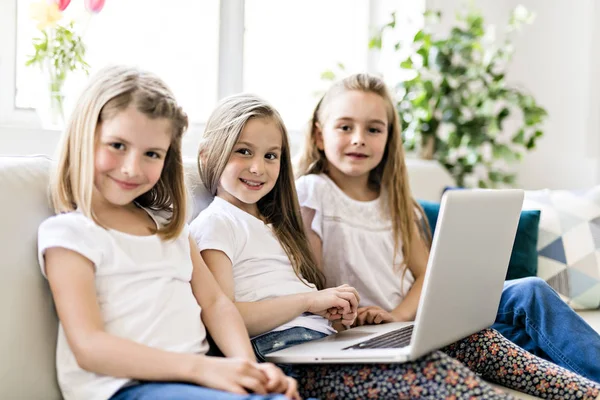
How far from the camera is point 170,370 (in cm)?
117

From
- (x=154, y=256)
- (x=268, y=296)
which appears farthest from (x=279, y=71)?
(x=154, y=256)

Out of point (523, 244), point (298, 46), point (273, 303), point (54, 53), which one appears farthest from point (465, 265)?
point (298, 46)

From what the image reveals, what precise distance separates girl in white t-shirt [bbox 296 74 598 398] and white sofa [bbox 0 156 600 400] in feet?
2.47

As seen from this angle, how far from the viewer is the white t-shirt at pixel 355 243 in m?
1.86

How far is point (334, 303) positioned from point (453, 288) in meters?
0.28

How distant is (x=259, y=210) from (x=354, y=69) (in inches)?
64.1

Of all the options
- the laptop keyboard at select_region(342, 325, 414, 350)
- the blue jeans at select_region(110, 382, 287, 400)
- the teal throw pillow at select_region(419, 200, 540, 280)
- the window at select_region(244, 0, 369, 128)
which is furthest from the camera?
the window at select_region(244, 0, 369, 128)

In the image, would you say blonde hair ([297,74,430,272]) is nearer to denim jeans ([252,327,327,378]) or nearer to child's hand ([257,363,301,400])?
denim jeans ([252,327,327,378])

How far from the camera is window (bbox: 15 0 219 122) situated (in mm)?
2328

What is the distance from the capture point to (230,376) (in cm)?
117

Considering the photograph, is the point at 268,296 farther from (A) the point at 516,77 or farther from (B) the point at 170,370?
(A) the point at 516,77

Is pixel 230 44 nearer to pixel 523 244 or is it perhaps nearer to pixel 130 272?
pixel 523 244

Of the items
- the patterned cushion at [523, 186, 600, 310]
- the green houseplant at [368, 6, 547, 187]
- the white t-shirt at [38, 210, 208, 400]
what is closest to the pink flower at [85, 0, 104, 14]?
the white t-shirt at [38, 210, 208, 400]

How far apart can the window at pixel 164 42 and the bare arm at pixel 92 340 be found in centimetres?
106
